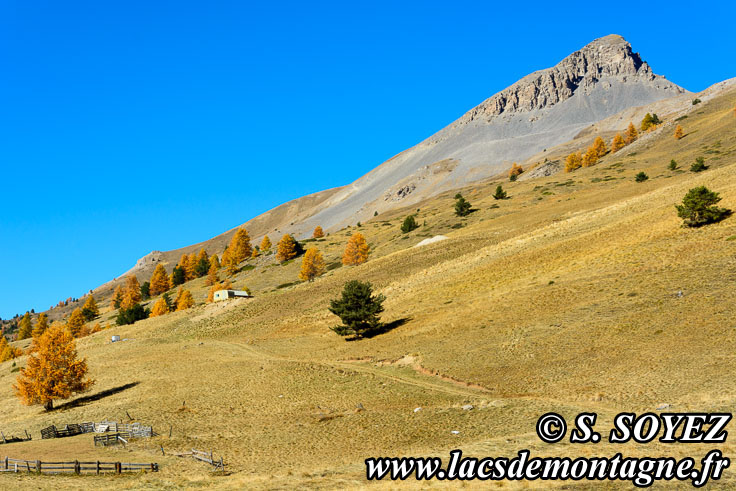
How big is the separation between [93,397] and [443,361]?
124 ft

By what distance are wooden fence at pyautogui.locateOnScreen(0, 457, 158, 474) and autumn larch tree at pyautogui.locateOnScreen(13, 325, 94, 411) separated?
89.2ft

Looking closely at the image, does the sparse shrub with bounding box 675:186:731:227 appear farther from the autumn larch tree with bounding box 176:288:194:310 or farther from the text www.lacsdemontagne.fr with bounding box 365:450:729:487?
the autumn larch tree with bounding box 176:288:194:310

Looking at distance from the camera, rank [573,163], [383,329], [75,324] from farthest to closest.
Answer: [573,163]
[75,324]
[383,329]

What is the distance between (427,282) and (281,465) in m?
54.5

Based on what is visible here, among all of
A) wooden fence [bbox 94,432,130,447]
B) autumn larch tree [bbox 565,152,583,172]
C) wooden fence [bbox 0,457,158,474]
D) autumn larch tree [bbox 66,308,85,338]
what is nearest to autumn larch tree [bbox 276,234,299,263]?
autumn larch tree [bbox 66,308,85,338]

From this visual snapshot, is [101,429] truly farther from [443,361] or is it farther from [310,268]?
[310,268]

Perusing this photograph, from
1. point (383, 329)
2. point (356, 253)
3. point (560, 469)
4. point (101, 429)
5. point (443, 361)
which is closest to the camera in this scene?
point (560, 469)

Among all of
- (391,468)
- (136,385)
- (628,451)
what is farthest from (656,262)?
(136,385)

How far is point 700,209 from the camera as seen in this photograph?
205 ft

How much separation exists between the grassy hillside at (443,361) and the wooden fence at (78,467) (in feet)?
3.98

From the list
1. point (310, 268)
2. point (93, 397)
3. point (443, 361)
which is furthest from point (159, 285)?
point (443, 361)

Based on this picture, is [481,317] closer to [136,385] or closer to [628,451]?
[628,451]

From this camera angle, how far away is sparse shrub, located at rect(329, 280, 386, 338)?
6550 cm

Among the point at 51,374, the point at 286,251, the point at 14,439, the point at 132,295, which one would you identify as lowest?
the point at 14,439
